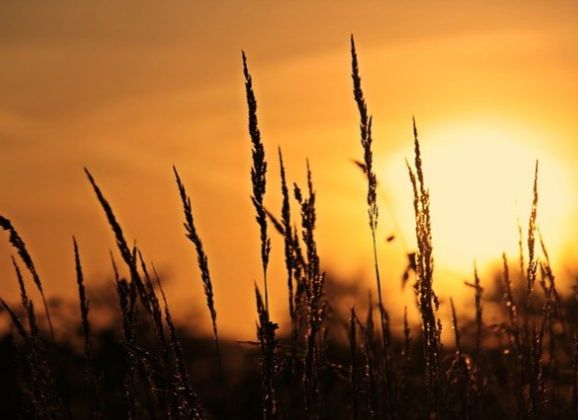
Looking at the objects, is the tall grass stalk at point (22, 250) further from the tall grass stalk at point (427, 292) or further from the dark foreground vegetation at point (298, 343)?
the tall grass stalk at point (427, 292)

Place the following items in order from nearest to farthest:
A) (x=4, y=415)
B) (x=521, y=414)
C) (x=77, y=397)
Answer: (x=521, y=414), (x=4, y=415), (x=77, y=397)

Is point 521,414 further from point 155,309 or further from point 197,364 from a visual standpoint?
point 197,364

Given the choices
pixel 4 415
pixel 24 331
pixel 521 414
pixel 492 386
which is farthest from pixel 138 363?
pixel 4 415

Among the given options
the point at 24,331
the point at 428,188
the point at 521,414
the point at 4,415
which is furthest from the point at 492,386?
the point at 4,415

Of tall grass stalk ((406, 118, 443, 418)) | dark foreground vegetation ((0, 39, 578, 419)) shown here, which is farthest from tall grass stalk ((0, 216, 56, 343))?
tall grass stalk ((406, 118, 443, 418))

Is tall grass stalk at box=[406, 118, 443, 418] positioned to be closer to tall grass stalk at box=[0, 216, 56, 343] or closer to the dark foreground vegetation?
the dark foreground vegetation

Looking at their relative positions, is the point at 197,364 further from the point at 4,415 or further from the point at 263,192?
the point at 263,192

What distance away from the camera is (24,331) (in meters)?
2.86

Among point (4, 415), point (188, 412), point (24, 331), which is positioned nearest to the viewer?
point (188, 412)

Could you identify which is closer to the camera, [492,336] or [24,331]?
[24,331]

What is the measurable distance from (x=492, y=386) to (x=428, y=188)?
1.79 metres

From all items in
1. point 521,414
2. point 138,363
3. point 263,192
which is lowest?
point 521,414

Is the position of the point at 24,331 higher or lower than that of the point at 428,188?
lower

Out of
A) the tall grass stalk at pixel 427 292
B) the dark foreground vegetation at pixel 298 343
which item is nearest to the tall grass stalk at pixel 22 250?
the dark foreground vegetation at pixel 298 343
